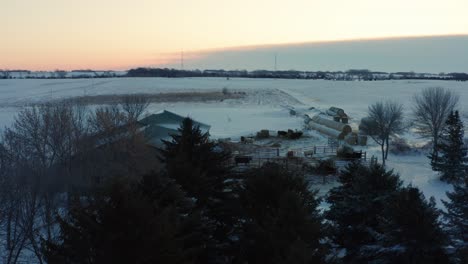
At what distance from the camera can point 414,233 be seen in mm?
11070

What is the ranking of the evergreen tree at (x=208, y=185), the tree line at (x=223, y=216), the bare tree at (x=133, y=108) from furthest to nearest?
the bare tree at (x=133, y=108) → the evergreen tree at (x=208, y=185) → the tree line at (x=223, y=216)

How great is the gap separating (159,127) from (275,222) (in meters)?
25.2

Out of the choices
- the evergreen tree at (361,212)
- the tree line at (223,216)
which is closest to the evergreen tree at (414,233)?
the tree line at (223,216)

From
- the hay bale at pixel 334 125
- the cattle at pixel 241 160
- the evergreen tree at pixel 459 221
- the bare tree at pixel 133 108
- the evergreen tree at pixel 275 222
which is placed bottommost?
the cattle at pixel 241 160

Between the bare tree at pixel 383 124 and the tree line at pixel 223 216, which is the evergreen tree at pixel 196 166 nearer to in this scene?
the tree line at pixel 223 216

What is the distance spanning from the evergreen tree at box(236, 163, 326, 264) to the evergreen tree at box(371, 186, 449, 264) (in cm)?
190

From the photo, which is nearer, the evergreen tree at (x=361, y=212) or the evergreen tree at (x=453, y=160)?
the evergreen tree at (x=361, y=212)

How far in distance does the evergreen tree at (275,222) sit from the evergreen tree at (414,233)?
190cm

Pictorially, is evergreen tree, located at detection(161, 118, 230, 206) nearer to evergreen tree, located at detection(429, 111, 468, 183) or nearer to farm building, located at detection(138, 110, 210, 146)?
farm building, located at detection(138, 110, 210, 146)

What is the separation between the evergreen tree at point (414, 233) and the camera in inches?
433

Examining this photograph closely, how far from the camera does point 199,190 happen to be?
1309 centimetres

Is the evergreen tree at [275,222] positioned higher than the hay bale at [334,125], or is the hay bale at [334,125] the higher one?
the evergreen tree at [275,222]

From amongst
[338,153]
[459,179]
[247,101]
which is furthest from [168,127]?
[247,101]

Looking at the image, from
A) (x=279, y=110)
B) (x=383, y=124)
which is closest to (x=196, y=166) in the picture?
(x=383, y=124)
